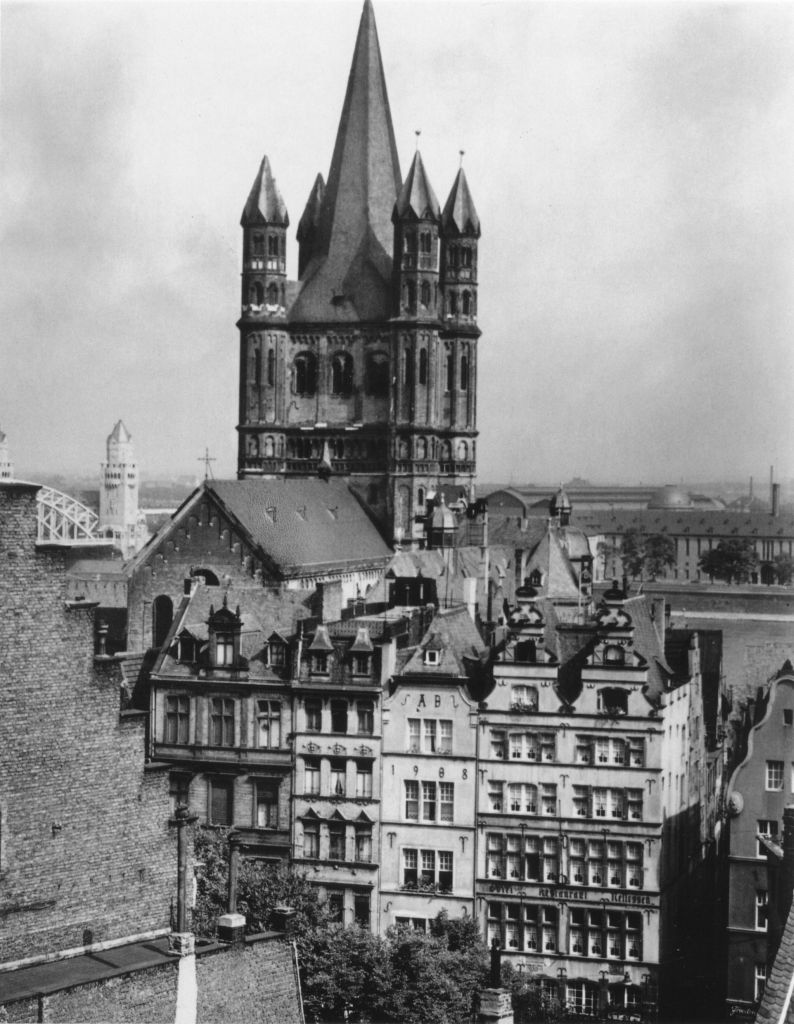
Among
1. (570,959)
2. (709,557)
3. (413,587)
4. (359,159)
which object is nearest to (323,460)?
(359,159)

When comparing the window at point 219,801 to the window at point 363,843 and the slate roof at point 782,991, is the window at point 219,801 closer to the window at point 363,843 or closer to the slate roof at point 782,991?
the window at point 363,843

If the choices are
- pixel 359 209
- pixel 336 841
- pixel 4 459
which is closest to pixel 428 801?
pixel 336 841

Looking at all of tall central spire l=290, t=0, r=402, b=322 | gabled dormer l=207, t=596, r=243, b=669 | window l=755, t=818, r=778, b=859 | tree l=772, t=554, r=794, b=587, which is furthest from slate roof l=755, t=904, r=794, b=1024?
tree l=772, t=554, r=794, b=587

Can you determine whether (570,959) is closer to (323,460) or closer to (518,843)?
(518,843)

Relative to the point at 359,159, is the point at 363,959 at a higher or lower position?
lower

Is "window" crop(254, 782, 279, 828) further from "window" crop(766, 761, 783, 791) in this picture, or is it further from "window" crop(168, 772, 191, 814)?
"window" crop(766, 761, 783, 791)
